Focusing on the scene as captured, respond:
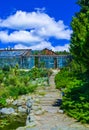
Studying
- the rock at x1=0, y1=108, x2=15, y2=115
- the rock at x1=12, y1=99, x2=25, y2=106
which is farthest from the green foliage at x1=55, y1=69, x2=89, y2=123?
the rock at x1=12, y1=99, x2=25, y2=106

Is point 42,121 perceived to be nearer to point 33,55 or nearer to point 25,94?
point 25,94

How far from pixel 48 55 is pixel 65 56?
88.3 inches

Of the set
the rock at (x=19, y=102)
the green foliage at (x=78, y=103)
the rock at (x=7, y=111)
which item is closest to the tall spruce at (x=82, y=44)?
the green foliage at (x=78, y=103)

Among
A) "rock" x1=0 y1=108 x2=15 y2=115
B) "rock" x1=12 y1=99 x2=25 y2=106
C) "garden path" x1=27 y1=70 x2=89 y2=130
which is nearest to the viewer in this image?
"garden path" x1=27 y1=70 x2=89 y2=130

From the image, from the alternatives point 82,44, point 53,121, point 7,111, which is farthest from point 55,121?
point 7,111

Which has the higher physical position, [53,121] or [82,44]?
[82,44]

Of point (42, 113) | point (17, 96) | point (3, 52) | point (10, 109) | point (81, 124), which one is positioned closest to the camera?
point (81, 124)

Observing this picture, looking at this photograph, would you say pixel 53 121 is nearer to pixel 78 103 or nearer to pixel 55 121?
pixel 55 121

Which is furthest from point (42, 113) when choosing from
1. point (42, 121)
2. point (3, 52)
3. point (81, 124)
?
point (3, 52)

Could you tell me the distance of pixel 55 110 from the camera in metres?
12.0

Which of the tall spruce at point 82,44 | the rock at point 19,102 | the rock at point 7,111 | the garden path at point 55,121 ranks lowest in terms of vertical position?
the garden path at point 55,121

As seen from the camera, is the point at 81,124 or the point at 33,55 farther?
the point at 33,55

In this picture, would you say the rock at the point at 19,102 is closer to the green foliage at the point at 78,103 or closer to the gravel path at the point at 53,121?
the gravel path at the point at 53,121

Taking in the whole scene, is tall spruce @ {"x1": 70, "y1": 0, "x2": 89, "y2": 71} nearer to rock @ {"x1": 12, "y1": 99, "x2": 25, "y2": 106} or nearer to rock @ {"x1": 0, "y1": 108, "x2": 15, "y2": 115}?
rock @ {"x1": 0, "y1": 108, "x2": 15, "y2": 115}
